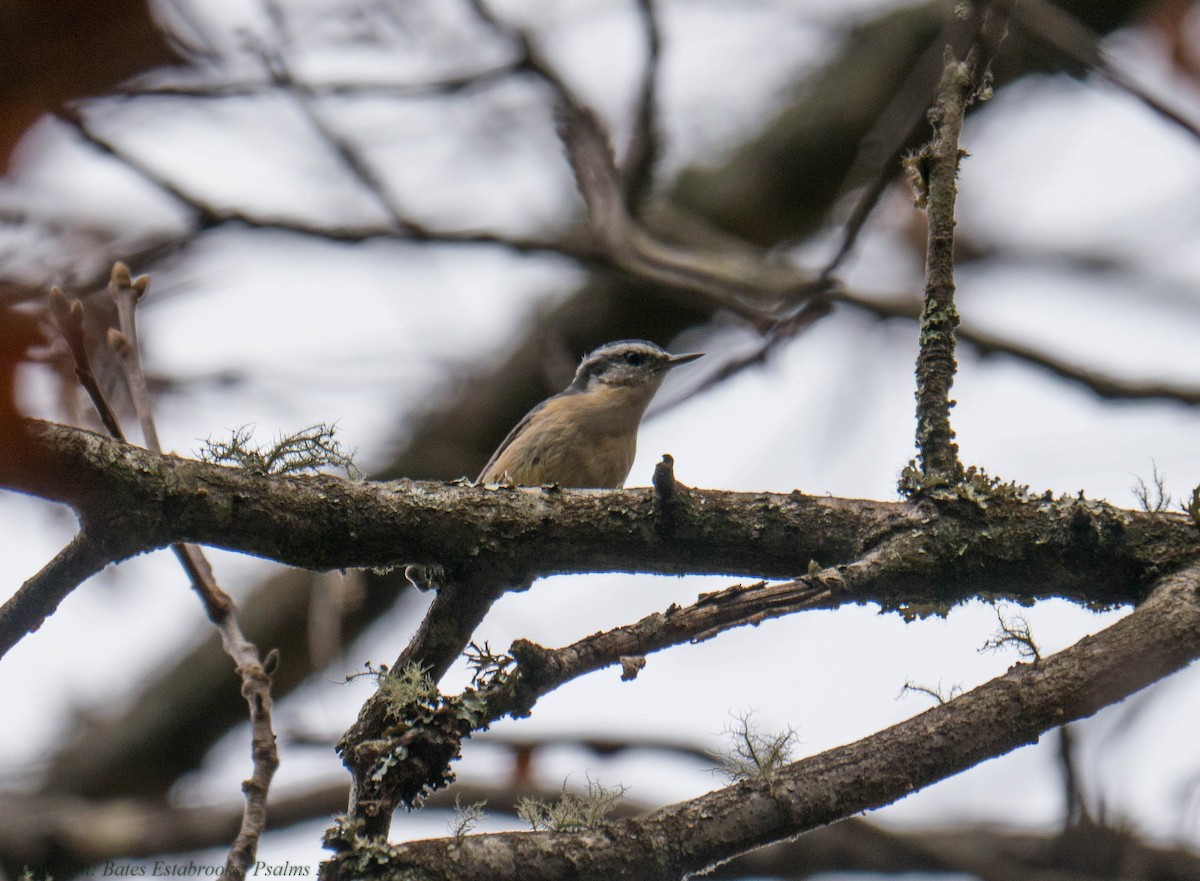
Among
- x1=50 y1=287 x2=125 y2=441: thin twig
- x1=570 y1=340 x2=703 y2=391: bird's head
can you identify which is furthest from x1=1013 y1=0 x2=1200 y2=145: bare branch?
x1=570 y1=340 x2=703 y2=391: bird's head

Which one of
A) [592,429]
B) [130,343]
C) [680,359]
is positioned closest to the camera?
[130,343]

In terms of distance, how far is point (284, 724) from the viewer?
5.38 metres

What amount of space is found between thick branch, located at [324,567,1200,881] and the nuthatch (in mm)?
3280

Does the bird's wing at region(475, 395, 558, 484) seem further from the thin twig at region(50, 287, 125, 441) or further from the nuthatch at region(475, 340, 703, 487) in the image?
the thin twig at region(50, 287, 125, 441)

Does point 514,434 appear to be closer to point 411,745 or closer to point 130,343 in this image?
point 130,343

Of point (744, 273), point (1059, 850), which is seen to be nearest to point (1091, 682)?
point (744, 273)

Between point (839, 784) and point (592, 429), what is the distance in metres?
3.87

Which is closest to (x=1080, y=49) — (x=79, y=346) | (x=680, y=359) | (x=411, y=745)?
(x=411, y=745)

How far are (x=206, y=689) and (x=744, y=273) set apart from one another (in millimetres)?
4555

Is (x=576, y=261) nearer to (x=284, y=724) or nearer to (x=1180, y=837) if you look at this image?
(x=284, y=724)

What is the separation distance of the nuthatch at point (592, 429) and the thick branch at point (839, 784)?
3280 millimetres

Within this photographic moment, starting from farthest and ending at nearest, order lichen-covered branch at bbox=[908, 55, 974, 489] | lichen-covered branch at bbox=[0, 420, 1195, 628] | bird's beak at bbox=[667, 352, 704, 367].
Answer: bird's beak at bbox=[667, 352, 704, 367]
lichen-covered branch at bbox=[908, 55, 974, 489]
lichen-covered branch at bbox=[0, 420, 1195, 628]

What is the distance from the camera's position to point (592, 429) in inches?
238

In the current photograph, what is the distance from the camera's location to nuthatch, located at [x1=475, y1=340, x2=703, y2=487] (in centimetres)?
591
